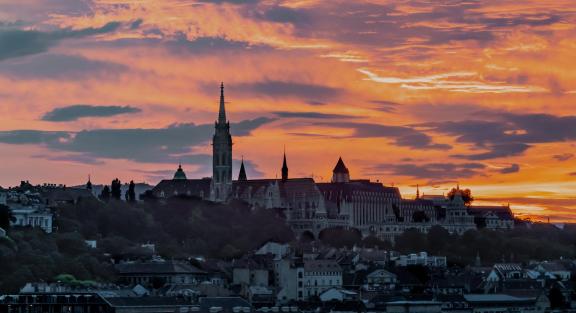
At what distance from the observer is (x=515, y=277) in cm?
15388

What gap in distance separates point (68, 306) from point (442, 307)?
25720 mm

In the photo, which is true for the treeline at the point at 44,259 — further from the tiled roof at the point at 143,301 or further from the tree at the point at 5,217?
the tiled roof at the point at 143,301

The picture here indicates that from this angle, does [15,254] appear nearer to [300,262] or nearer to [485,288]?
[300,262]

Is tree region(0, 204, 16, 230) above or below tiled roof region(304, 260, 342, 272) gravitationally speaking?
above

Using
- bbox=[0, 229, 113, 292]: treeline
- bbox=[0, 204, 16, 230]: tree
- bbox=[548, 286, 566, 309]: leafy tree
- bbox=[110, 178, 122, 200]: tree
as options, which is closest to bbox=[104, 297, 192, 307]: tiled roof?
bbox=[0, 229, 113, 292]: treeline

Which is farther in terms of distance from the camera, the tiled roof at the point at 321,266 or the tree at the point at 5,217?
the tree at the point at 5,217

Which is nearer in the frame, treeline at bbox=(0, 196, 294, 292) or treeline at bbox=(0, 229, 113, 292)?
treeline at bbox=(0, 229, 113, 292)

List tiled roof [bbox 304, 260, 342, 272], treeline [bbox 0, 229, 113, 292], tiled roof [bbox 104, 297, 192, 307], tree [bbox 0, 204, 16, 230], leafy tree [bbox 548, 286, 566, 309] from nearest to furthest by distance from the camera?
tiled roof [bbox 104, 297, 192, 307]
treeline [bbox 0, 229, 113, 292]
leafy tree [bbox 548, 286, 566, 309]
tiled roof [bbox 304, 260, 342, 272]
tree [bbox 0, 204, 16, 230]

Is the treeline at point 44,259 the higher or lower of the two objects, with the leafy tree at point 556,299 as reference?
higher

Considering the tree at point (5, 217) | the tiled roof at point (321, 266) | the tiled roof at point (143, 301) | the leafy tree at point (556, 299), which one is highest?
the tree at point (5, 217)

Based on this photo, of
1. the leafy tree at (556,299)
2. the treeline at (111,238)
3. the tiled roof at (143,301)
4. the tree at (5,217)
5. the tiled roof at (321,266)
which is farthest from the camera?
the tree at (5,217)

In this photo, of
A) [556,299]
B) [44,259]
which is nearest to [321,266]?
[556,299]

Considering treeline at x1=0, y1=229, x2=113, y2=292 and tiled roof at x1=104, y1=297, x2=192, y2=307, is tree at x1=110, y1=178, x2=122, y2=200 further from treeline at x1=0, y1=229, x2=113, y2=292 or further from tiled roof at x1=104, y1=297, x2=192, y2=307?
tiled roof at x1=104, y1=297, x2=192, y2=307

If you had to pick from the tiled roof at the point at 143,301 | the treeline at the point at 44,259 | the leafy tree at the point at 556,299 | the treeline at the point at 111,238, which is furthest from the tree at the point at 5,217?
the leafy tree at the point at 556,299
